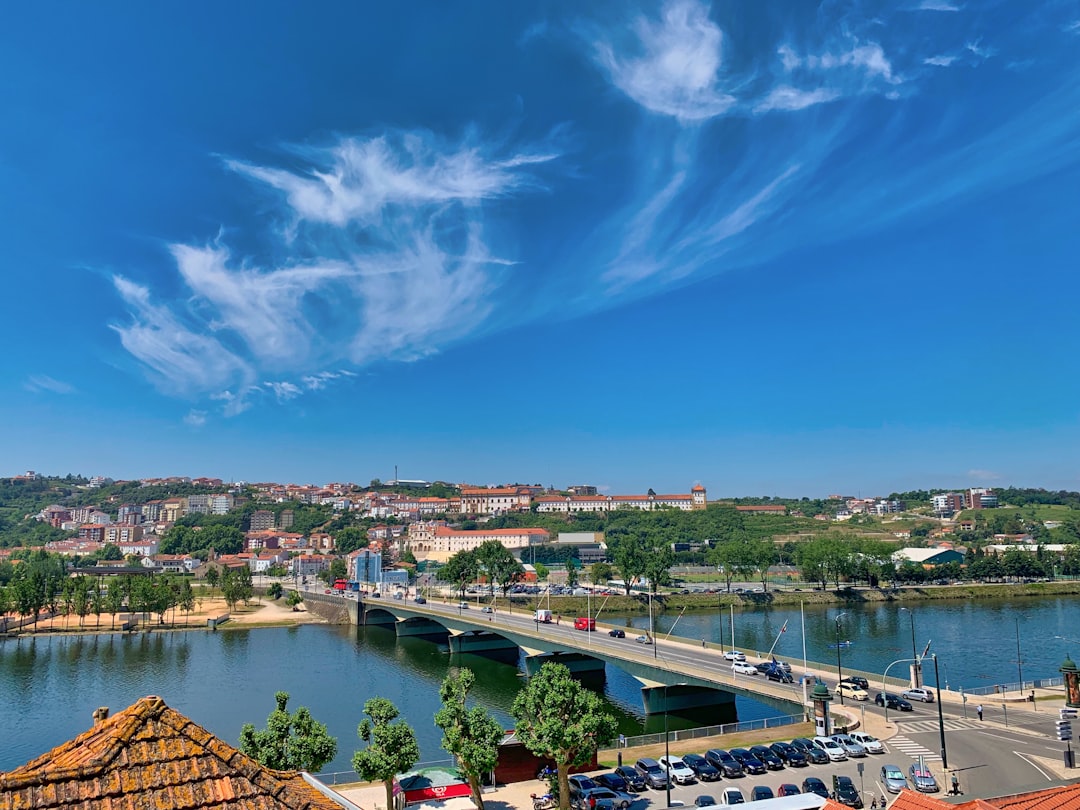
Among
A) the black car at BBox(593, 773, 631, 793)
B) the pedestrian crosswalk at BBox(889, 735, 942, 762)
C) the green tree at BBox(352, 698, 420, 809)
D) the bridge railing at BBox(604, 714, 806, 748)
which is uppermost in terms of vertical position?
the green tree at BBox(352, 698, 420, 809)

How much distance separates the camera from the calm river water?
180ft

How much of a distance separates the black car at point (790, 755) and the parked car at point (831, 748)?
1182mm

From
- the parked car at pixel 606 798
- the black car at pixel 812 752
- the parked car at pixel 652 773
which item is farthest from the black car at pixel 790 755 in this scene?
the parked car at pixel 606 798

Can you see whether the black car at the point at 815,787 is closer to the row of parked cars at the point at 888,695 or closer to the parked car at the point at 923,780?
the parked car at the point at 923,780

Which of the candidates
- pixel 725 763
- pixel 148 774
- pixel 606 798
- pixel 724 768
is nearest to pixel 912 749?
pixel 725 763

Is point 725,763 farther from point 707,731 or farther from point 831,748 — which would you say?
point 707,731

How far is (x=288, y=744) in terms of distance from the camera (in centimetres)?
2792

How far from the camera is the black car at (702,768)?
32.5m

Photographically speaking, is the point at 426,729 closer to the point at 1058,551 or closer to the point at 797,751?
the point at 797,751

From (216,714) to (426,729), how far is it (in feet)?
56.8

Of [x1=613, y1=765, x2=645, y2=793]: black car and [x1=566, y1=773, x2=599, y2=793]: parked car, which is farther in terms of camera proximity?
[x1=613, y1=765, x2=645, y2=793]: black car

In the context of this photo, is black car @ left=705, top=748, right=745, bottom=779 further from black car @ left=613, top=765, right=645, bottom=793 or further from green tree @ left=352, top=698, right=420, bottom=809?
green tree @ left=352, top=698, right=420, bottom=809

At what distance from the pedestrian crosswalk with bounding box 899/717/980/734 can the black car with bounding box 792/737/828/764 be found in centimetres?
687

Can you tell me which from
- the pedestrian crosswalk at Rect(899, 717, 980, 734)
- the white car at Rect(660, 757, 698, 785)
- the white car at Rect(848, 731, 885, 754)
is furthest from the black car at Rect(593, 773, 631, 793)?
the pedestrian crosswalk at Rect(899, 717, 980, 734)
